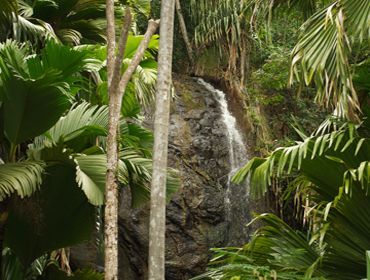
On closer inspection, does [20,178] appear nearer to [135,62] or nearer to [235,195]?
[135,62]

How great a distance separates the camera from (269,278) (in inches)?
189

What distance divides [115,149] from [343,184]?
1.88 m

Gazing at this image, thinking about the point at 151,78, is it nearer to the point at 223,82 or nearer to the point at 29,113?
the point at 29,113

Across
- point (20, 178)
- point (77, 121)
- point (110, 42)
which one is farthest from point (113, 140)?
point (77, 121)

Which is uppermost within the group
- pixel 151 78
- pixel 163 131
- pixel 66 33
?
pixel 66 33

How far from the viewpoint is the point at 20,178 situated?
5793 millimetres

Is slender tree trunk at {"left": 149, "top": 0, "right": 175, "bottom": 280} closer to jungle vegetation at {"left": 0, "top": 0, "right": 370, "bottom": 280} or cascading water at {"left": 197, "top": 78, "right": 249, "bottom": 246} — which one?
jungle vegetation at {"left": 0, "top": 0, "right": 370, "bottom": 280}

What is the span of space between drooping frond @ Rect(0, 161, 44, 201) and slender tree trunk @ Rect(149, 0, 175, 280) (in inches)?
65.3

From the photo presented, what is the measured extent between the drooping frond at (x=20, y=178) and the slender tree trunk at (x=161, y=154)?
1659mm

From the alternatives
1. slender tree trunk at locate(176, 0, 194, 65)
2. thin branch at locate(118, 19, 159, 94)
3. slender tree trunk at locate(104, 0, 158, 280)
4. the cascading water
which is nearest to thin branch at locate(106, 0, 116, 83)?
slender tree trunk at locate(104, 0, 158, 280)

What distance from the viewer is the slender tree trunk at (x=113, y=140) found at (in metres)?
4.55

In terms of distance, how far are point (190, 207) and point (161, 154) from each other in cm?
626

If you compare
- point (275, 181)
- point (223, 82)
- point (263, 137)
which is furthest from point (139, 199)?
point (223, 82)

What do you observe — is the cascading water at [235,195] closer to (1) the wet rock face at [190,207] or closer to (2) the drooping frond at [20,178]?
(1) the wet rock face at [190,207]
